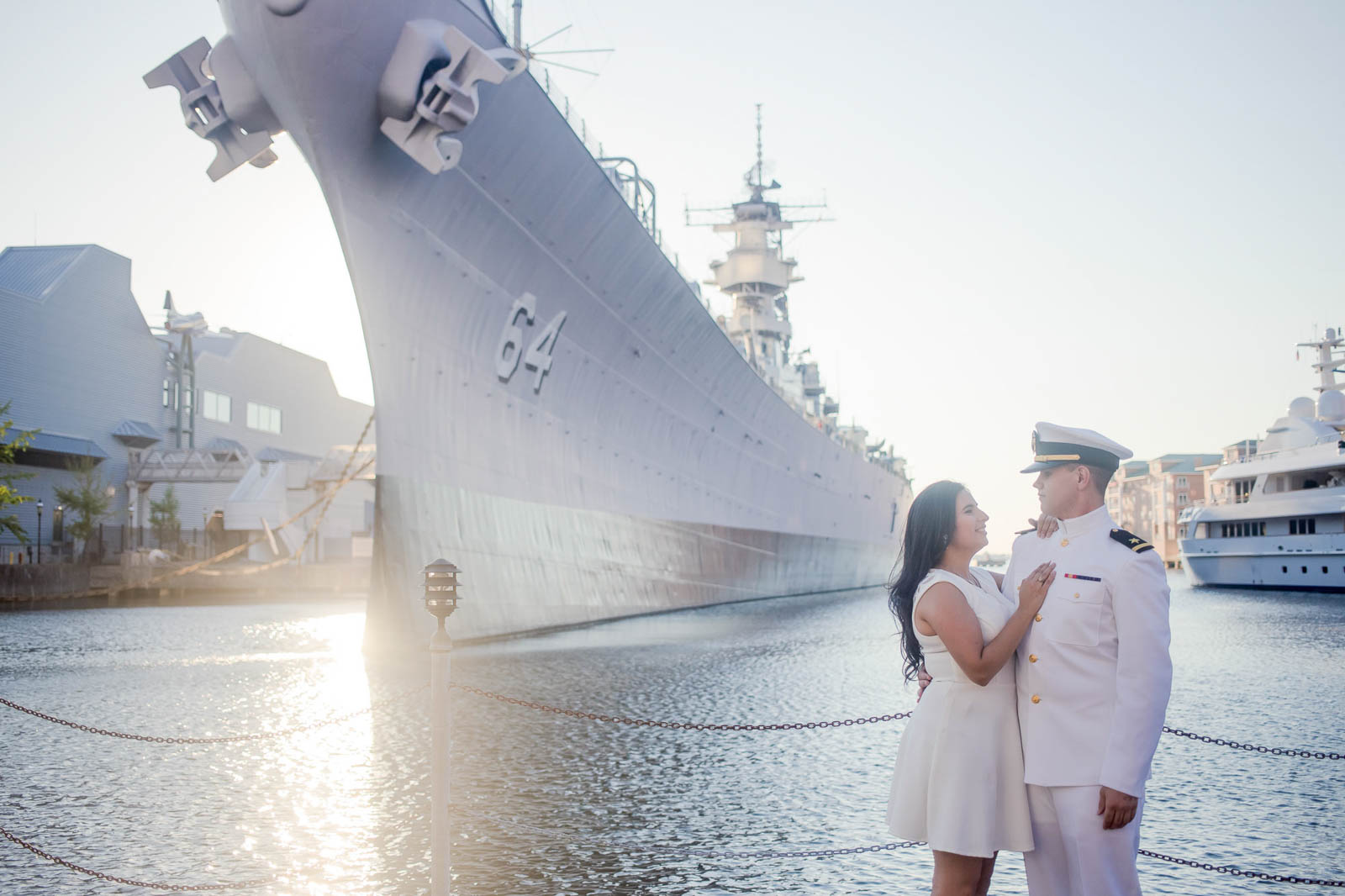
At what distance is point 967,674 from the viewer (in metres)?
2.91

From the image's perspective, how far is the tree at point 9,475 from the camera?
28031 mm

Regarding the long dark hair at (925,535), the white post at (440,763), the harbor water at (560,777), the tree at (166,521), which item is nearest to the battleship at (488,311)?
the harbor water at (560,777)

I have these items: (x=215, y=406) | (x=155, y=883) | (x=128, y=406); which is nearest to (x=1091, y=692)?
(x=155, y=883)

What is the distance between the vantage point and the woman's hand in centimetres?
285

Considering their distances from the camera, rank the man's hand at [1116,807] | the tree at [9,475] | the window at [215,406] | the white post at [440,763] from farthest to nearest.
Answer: the window at [215,406] < the tree at [9,475] < the white post at [440,763] < the man's hand at [1116,807]

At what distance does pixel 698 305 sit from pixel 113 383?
3354 cm

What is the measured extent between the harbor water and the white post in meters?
0.35

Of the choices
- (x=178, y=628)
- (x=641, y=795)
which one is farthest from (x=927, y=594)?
(x=178, y=628)

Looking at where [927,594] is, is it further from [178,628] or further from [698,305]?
[178,628]

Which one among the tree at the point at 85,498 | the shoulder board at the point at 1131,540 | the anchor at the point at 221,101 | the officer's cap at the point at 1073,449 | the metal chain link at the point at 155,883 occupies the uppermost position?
the anchor at the point at 221,101

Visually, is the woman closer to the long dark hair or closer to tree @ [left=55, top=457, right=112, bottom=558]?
the long dark hair

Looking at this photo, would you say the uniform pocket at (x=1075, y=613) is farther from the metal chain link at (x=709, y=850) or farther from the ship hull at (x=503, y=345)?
the ship hull at (x=503, y=345)

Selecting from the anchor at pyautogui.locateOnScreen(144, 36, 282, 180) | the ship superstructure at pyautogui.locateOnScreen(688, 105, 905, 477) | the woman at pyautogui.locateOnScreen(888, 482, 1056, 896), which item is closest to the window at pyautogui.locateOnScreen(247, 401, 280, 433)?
the ship superstructure at pyautogui.locateOnScreen(688, 105, 905, 477)

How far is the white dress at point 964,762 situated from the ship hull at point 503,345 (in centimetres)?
953
